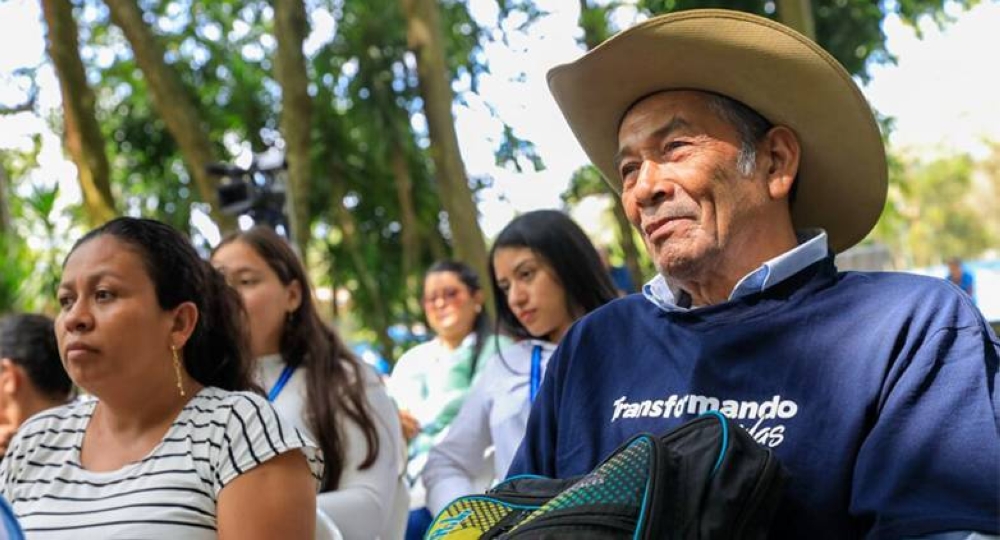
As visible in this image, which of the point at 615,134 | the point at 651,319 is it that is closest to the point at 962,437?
the point at 651,319

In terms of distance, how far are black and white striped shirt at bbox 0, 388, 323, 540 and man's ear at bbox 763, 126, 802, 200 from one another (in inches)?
46.2

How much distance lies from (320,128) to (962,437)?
43.4ft

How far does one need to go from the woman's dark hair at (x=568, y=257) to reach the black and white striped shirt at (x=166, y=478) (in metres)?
1.69

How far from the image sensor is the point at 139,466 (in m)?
2.65

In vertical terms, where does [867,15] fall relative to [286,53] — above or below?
below

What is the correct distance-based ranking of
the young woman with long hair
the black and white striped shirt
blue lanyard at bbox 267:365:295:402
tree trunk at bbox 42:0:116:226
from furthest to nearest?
1. tree trunk at bbox 42:0:116:226
2. blue lanyard at bbox 267:365:295:402
3. the young woman with long hair
4. the black and white striped shirt

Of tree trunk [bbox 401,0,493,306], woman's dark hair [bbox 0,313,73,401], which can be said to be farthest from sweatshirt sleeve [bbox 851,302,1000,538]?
tree trunk [bbox 401,0,493,306]

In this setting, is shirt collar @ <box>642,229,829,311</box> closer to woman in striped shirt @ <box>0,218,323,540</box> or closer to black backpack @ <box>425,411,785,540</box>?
black backpack @ <box>425,411,785,540</box>

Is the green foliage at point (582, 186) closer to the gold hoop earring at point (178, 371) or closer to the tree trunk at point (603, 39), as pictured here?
the tree trunk at point (603, 39)

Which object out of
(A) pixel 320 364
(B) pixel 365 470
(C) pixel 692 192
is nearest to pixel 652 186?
(C) pixel 692 192

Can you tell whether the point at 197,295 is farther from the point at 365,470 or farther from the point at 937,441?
the point at 937,441

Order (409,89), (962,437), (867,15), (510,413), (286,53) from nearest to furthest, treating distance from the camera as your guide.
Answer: (962,437), (510,413), (867,15), (286,53), (409,89)

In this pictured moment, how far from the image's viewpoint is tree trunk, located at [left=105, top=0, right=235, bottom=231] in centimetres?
1044

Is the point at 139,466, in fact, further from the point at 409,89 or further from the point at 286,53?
the point at 409,89
